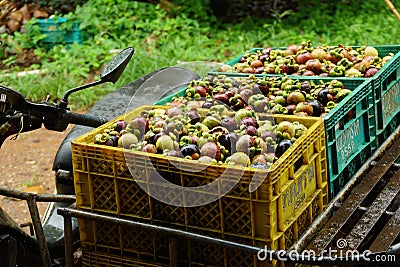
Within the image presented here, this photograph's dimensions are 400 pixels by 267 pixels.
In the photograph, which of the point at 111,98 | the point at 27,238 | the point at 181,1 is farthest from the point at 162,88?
the point at 181,1

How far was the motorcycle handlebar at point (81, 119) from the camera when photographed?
276 centimetres

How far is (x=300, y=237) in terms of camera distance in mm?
2600

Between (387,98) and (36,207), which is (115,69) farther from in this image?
(387,98)

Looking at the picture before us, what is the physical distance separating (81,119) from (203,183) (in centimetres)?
72

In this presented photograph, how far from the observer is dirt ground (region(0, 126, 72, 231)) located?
5527 millimetres

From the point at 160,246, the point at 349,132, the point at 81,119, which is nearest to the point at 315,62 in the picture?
the point at 349,132

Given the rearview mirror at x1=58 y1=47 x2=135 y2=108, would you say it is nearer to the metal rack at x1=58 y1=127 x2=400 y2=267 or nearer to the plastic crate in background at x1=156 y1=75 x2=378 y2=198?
the metal rack at x1=58 y1=127 x2=400 y2=267

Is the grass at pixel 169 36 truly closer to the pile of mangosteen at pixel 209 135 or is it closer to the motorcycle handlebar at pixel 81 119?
the motorcycle handlebar at pixel 81 119

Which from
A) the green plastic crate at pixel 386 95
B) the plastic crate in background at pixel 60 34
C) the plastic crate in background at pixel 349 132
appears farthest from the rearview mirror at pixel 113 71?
the plastic crate in background at pixel 60 34

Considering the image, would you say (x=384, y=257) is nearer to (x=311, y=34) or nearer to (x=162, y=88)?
(x=162, y=88)

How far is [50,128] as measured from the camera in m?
2.75

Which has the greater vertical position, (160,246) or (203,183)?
(203,183)

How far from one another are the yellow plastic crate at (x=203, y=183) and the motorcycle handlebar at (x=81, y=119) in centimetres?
10

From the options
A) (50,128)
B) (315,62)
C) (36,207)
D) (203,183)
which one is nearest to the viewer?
(203,183)
